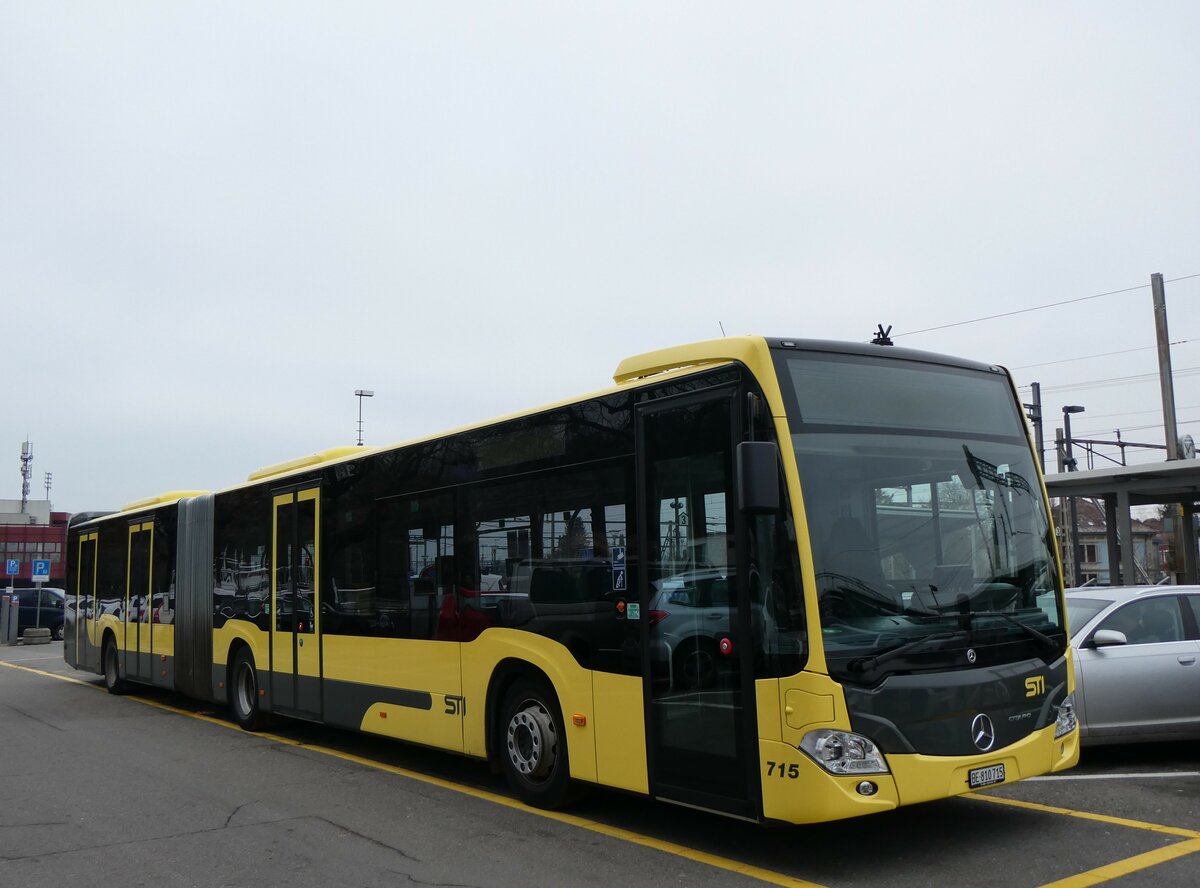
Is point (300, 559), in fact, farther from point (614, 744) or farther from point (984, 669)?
point (984, 669)

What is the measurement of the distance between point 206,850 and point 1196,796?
22.5 ft

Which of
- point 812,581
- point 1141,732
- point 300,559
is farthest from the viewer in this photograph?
point 300,559

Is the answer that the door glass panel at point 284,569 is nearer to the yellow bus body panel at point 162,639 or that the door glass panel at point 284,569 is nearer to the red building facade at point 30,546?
the yellow bus body panel at point 162,639

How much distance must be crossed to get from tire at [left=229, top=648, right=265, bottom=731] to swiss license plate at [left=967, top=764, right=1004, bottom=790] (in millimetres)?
8831

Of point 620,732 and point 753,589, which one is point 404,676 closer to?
point 620,732

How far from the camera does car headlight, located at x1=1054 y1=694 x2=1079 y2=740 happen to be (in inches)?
259

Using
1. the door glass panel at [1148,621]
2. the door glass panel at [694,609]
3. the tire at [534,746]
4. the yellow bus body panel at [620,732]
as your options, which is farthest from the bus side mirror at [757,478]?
the door glass panel at [1148,621]

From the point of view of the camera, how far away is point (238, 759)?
10641 millimetres

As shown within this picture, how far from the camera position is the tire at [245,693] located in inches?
498

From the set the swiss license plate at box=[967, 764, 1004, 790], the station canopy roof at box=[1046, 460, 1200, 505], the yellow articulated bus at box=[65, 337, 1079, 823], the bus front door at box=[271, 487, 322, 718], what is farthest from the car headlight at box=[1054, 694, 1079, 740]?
the station canopy roof at box=[1046, 460, 1200, 505]

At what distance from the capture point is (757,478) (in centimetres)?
578

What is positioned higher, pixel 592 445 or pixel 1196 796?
pixel 592 445

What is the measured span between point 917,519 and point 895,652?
822 millimetres

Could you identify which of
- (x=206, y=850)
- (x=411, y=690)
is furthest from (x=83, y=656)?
(x=206, y=850)
